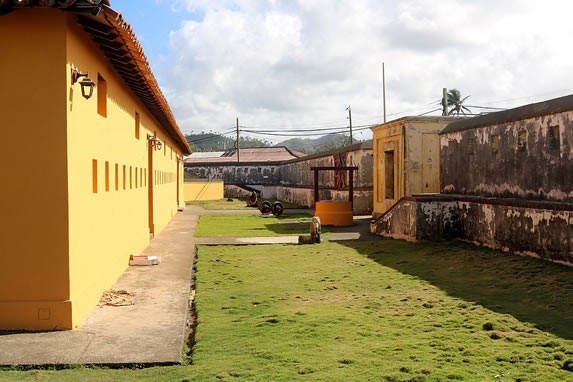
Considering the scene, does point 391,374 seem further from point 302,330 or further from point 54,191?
point 54,191

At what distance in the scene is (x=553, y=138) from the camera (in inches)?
482

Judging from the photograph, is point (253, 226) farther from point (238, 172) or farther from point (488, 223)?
point (238, 172)

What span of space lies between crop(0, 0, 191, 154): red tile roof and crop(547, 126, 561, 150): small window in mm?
8001

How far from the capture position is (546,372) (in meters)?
5.59

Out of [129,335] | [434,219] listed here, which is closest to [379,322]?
[129,335]

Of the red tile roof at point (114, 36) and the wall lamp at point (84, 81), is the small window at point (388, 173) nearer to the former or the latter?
the red tile roof at point (114, 36)

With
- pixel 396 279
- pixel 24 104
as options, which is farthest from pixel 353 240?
pixel 24 104

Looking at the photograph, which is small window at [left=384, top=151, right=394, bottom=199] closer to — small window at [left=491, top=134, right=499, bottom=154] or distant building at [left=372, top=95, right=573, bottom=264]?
distant building at [left=372, top=95, right=573, bottom=264]

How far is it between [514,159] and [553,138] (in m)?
1.49

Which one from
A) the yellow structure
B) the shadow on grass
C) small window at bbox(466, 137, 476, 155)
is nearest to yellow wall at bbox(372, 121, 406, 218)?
the yellow structure

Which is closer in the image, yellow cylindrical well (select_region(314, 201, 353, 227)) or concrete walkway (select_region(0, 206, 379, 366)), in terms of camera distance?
concrete walkway (select_region(0, 206, 379, 366))

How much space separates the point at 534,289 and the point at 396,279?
2.45 meters

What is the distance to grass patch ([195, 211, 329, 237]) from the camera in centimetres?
Result: 2036

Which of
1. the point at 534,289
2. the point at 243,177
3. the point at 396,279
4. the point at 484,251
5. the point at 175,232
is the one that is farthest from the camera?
the point at 243,177
